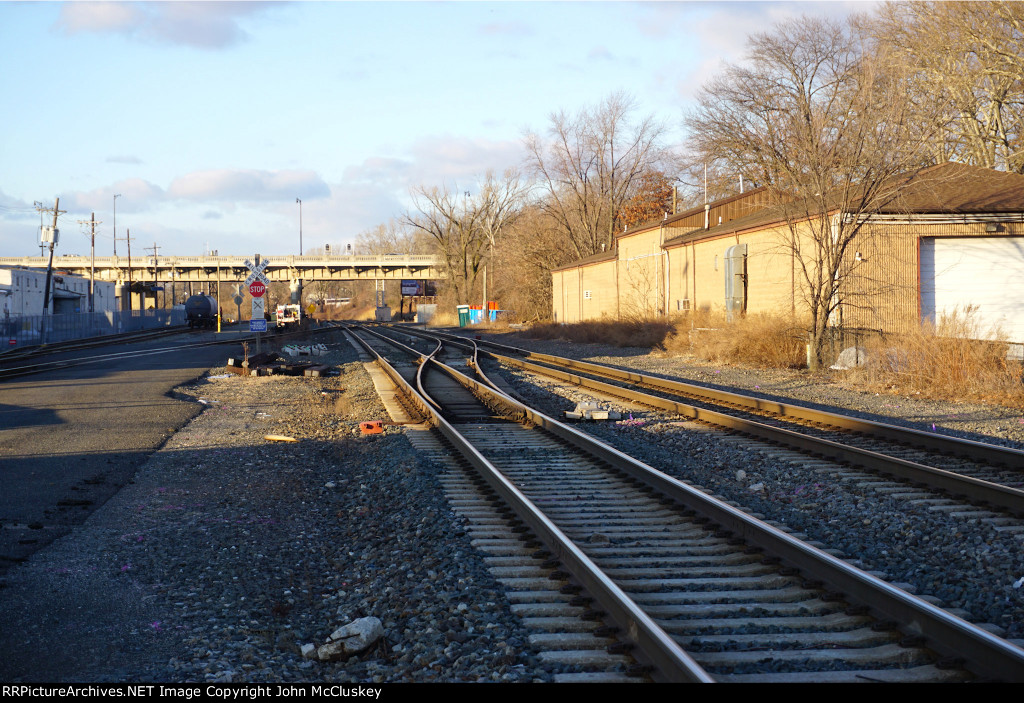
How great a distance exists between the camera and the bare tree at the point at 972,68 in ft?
119

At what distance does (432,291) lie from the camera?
13325 centimetres

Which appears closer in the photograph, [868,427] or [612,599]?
[612,599]

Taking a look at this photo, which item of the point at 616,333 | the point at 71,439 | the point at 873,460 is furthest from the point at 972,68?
the point at 71,439

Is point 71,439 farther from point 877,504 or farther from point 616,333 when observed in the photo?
Answer: point 616,333

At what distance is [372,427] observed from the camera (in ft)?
42.0

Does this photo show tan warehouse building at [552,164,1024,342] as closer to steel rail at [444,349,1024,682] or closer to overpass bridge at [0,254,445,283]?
steel rail at [444,349,1024,682]

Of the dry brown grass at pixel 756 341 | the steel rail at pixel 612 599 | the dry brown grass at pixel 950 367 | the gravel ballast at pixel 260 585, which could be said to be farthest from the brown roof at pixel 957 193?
the gravel ballast at pixel 260 585

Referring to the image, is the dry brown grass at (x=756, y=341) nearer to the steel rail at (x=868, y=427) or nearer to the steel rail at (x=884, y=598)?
the steel rail at (x=868, y=427)

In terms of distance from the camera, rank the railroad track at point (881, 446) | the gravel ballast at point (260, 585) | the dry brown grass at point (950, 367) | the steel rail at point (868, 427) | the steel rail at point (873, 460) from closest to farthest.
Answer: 1. the gravel ballast at point (260, 585)
2. the steel rail at point (873, 460)
3. the railroad track at point (881, 446)
4. the steel rail at point (868, 427)
5. the dry brown grass at point (950, 367)

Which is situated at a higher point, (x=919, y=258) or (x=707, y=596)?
(x=919, y=258)

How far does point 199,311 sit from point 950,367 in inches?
2482

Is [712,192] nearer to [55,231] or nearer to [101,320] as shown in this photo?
[101,320]

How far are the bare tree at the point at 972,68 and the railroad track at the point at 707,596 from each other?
34207 millimetres
